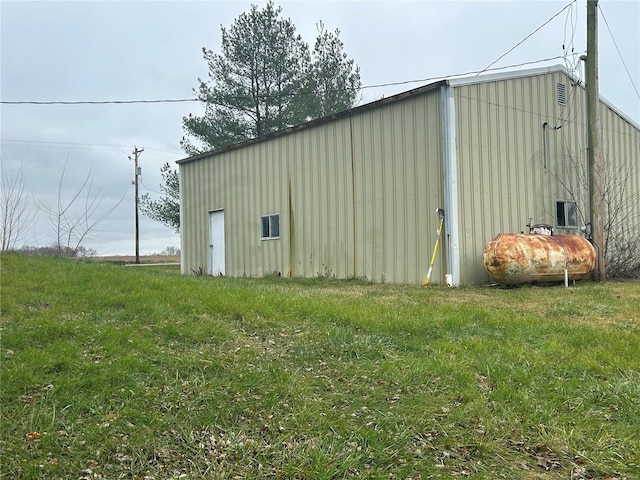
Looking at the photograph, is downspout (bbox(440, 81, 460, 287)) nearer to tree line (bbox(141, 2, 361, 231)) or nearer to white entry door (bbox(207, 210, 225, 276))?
white entry door (bbox(207, 210, 225, 276))

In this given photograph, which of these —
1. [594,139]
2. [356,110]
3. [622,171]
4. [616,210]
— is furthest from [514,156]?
[622,171]

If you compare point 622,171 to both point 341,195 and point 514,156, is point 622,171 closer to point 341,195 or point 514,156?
point 514,156

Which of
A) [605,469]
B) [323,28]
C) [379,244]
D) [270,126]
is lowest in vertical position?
[605,469]

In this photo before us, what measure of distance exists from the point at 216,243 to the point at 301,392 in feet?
43.1

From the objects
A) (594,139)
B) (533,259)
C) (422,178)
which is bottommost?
(533,259)

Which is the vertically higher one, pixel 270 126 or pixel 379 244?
pixel 270 126

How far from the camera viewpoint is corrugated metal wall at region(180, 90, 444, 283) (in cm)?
1095

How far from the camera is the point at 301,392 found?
363cm

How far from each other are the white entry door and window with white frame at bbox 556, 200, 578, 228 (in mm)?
9243

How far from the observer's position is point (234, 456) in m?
2.92

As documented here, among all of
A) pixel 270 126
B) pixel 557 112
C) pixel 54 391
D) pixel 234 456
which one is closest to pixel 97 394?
pixel 54 391

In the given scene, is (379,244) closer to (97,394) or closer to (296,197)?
(296,197)

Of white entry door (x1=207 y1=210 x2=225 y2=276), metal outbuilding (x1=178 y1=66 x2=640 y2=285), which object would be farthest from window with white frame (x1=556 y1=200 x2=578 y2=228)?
white entry door (x1=207 y1=210 x2=225 y2=276)

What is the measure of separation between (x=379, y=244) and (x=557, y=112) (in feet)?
17.5
